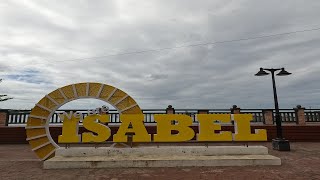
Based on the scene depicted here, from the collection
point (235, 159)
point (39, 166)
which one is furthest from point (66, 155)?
point (235, 159)

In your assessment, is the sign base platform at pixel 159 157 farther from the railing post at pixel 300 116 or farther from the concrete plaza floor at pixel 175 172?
the railing post at pixel 300 116

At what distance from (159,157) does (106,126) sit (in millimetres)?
2813

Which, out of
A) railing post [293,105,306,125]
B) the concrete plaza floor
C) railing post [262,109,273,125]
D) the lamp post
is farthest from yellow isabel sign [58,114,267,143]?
railing post [293,105,306,125]

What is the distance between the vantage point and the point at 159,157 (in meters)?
10.2

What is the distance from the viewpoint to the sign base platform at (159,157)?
31.6ft

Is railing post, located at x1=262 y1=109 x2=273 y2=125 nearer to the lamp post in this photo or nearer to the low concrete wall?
the low concrete wall

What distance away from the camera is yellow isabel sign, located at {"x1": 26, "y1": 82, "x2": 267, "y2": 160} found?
429 inches

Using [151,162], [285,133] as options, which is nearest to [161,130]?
[151,162]

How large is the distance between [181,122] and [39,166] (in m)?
6.35

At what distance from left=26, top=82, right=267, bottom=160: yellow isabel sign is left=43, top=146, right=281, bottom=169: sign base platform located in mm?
462

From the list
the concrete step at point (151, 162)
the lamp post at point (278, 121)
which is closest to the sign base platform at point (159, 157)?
the concrete step at point (151, 162)

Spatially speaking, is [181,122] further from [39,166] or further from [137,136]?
[39,166]

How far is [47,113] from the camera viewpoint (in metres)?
11.3

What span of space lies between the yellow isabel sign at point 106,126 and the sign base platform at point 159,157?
46cm
